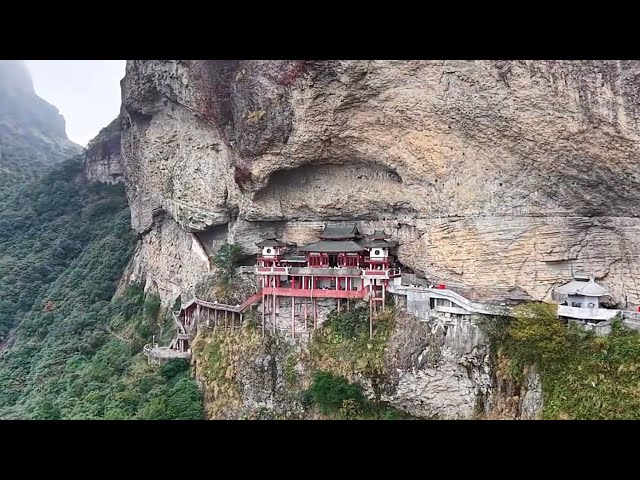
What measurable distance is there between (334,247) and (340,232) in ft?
2.97

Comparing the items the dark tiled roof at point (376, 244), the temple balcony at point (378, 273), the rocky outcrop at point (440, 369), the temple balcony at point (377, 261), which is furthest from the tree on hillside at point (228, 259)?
the rocky outcrop at point (440, 369)

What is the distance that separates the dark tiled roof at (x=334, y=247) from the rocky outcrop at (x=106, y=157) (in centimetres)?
2494

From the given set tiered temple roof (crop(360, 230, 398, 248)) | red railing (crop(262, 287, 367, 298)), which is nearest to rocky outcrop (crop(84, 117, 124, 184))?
red railing (crop(262, 287, 367, 298))

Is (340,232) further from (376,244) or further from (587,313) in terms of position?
(587,313)

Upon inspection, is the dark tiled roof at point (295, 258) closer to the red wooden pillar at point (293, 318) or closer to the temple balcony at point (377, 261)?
the red wooden pillar at point (293, 318)

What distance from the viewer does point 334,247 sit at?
19875 mm

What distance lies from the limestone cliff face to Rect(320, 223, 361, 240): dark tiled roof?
1.81ft

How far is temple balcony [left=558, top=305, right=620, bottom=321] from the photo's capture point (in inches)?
591

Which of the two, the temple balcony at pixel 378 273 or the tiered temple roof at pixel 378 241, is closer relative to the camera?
the temple balcony at pixel 378 273

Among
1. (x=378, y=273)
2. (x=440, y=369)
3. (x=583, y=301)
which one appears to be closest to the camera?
(x=583, y=301)

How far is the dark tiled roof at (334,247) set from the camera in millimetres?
19625

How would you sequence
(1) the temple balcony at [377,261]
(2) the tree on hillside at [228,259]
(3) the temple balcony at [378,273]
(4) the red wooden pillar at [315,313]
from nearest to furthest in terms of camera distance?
(3) the temple balcony at [378,273] < (1) the temple balcony at [377,261] < (4) the red wooden pillar at [315,313] < (2) the tree on hillside at [228,259]

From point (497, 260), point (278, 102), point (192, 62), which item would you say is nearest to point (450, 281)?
point (497, 260)

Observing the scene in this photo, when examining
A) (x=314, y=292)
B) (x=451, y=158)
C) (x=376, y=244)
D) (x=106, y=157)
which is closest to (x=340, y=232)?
(x=376, y=244)
